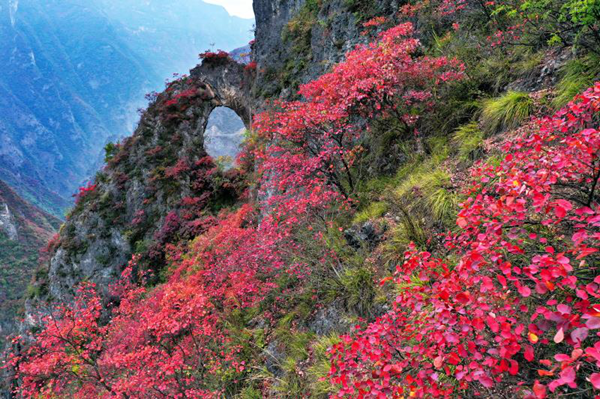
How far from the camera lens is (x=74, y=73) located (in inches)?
4710

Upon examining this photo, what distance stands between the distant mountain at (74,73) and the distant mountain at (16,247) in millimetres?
36694

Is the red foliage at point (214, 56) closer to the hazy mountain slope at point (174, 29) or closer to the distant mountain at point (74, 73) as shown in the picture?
the distant mountain at point (74, 73)

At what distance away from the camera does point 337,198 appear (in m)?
6.70

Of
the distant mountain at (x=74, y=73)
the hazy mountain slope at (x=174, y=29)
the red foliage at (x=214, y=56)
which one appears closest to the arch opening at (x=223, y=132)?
the distant mountain at (x=74, y=73)

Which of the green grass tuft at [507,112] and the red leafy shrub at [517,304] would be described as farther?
the green grass tuft at [507,112]

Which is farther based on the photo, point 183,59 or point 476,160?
point 183,59

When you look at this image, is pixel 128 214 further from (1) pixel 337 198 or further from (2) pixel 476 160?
(2) pixel 476 160

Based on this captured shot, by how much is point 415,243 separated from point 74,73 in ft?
522

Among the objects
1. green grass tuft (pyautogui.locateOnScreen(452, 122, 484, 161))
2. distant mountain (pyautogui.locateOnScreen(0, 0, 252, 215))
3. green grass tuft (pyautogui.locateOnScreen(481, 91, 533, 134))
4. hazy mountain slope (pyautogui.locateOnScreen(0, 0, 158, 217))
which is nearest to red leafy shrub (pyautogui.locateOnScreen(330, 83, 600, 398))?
green grass tuft (pyautogui.locateOnScreen(452, 122, 484, 161))

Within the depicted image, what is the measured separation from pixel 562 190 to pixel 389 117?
4203 millimetres

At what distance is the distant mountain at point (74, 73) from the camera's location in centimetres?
9156

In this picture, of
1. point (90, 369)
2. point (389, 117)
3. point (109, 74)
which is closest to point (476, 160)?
point (389, 117)

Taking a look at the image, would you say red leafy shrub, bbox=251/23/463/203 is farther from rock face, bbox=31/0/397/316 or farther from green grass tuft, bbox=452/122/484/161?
rock face, bbox=31/0/397/316

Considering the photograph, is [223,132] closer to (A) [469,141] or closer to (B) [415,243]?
(A) [469,141]
